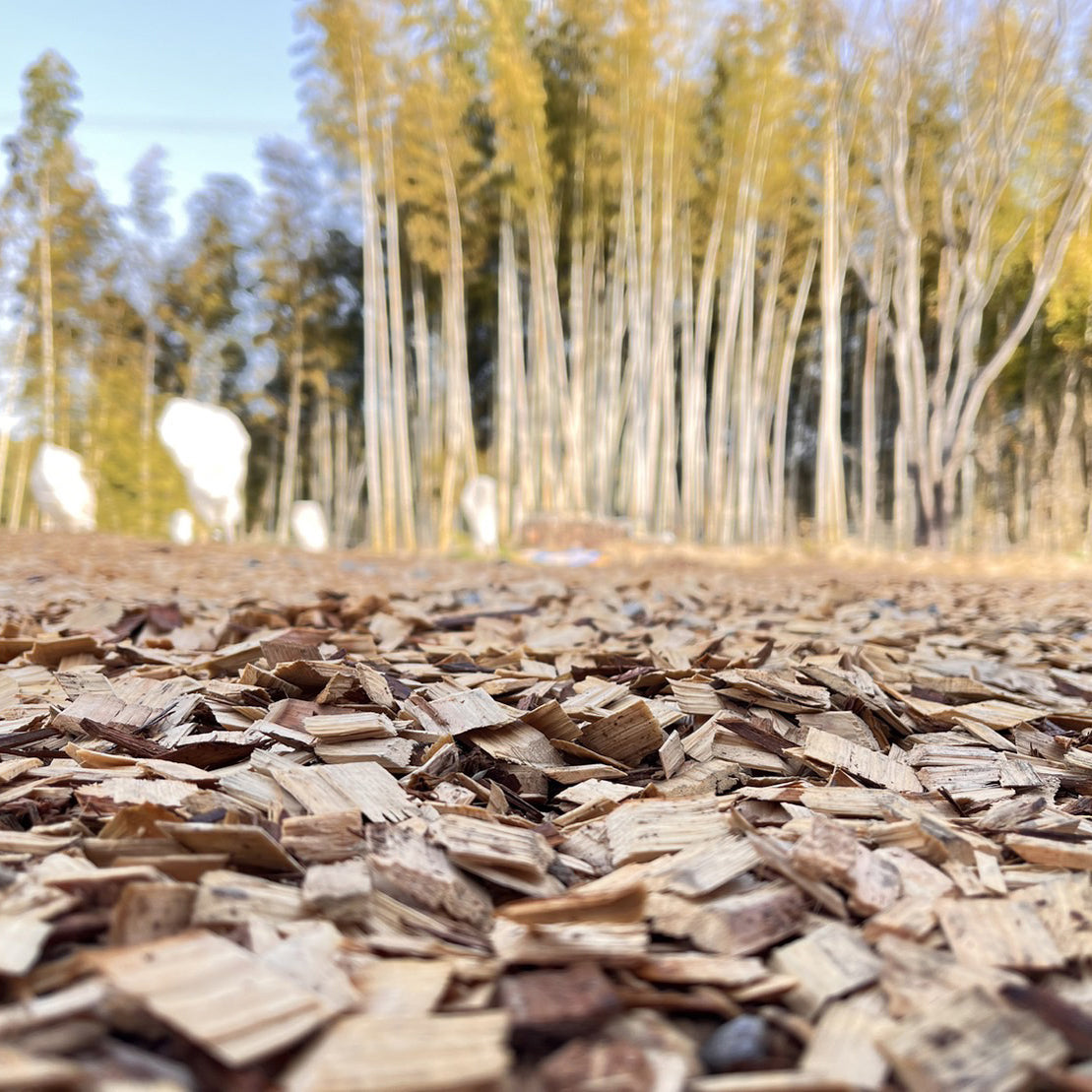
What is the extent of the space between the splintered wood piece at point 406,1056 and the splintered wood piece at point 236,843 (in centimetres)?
19

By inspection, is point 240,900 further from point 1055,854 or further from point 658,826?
point 1055,854

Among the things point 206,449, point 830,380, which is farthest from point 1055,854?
point 830,380

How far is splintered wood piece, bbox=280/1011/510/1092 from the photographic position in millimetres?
337

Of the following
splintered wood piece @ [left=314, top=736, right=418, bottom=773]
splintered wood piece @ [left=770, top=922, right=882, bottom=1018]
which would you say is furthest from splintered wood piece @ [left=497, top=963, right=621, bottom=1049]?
splintered wood piece @ [left=314, top=736, right=418, bottom=773]

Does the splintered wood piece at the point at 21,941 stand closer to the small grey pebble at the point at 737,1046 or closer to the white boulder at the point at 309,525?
the small grey pebble at the point at 737,1046

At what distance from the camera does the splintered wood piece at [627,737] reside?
83 centimetres

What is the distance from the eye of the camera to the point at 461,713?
0.83 metres

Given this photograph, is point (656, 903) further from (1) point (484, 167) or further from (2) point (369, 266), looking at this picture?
(1) point (484, 167)

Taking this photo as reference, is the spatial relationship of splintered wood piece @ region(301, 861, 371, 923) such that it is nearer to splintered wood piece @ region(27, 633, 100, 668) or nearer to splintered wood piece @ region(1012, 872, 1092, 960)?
splintered wood piece @ region(1012, 872, 1092, 960)

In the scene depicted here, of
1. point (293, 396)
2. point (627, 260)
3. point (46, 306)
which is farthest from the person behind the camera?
point (293, 396)

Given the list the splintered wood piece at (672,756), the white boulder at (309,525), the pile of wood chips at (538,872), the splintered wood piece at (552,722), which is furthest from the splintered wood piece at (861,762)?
the white boulder at (309,525)

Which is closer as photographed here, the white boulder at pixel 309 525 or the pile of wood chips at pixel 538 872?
the pile of wood chips at pixel 538 872

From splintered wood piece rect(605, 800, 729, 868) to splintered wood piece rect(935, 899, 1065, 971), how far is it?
0.17 meters

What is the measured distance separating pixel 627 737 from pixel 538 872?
0.97 feet
